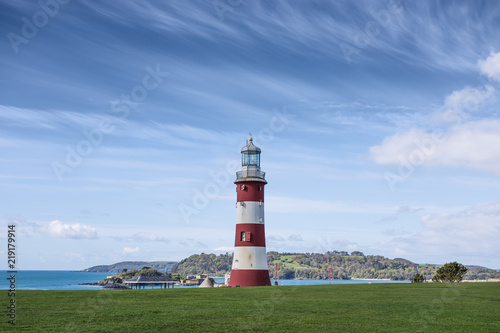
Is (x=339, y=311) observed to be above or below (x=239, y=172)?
below

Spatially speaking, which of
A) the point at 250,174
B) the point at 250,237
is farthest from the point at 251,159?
the point at 250,237

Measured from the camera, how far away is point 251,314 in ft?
65.7

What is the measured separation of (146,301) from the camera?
2488 cm

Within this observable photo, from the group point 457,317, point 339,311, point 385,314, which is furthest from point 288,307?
point 457,317

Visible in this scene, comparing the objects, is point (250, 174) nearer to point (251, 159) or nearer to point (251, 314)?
point (251, 159)

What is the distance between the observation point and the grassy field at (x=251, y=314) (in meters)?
16.9

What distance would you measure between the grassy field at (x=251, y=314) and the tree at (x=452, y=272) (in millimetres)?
38562

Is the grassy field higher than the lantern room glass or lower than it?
lower

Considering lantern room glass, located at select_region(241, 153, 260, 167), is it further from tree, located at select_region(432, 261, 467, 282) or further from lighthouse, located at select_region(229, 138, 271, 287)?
tree, located at select_region(432, 261, 467, 282)

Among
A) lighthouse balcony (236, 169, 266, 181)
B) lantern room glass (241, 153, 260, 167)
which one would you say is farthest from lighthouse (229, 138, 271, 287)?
lantern room glass (241, 153, 260, 167)

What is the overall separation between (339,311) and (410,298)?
28.8 feet

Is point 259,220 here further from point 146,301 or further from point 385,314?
point 385,314

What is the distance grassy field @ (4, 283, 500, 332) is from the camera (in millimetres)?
16859

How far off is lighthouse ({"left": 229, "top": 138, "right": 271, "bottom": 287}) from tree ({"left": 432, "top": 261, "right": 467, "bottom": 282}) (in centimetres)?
3196
